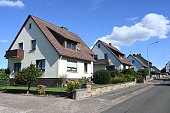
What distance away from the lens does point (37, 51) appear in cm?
2289

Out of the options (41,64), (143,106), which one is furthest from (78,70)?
(143,106)

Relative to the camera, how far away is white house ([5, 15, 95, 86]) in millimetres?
21516

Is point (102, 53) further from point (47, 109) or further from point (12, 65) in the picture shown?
point (47, 109)

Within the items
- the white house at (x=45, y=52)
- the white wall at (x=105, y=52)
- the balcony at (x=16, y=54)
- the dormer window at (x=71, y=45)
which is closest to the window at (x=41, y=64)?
the white house at (x=45, y=52)

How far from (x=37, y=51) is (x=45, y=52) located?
1.31 metres

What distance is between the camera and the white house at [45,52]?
21516 mm

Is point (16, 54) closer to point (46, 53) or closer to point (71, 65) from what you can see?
point (46, 53)

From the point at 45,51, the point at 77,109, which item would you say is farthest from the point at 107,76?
the point at 77,109

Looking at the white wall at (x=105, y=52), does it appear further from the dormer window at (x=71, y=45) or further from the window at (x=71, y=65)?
the window at (x=71, y=65)

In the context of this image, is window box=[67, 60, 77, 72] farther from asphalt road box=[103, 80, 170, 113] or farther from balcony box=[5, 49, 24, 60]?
asphalt road box=[103, 80, 170, 113]

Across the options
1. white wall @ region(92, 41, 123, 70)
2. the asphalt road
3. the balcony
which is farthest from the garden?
white wall @ region(92, 41, 123, 70)

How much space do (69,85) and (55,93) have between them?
4.12 feet

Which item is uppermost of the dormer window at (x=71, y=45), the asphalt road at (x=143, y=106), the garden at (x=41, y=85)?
the dormer window at (x=71, y=45)

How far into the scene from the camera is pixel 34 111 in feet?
30.5
